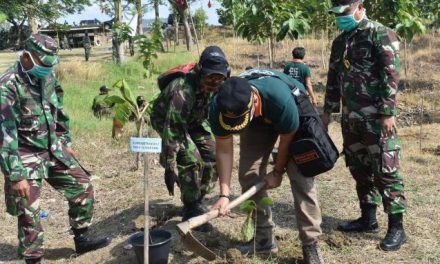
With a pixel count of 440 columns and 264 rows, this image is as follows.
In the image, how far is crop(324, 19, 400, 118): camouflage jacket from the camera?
342 cm

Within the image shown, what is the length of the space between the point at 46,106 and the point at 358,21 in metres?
2.48

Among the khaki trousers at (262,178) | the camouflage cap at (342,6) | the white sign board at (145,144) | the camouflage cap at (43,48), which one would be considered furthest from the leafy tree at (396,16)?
the white sign board at (145,144)

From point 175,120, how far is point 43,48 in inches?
43.2

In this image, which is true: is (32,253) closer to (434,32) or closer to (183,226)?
(183,226)

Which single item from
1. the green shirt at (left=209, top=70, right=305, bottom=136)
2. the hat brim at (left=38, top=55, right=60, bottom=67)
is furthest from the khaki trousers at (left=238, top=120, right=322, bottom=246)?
the hat brim at (left=38, top=55, right=60, bottom=67)

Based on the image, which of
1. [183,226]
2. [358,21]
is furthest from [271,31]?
[183,226]

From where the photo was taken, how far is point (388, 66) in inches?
134

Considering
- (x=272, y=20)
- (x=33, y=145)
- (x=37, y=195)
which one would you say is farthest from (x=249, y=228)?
(x=272, y=20)

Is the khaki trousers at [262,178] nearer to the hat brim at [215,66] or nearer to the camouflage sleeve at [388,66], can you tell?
the hat brim at [215,66]

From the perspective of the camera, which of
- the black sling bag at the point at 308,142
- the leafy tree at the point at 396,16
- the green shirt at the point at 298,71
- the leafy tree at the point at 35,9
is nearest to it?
the black sling bag at the point at 308,142

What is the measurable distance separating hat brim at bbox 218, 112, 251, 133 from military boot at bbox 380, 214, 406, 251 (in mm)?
1682

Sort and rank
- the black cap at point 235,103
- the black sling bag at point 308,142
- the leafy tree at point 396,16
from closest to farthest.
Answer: the black cap at point 235,103
the black sling bag at point 308,142
the leafy tree at point 396,16

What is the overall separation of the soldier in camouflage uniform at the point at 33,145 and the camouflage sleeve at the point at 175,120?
2.44 ft

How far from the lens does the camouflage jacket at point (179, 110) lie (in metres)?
3.62
